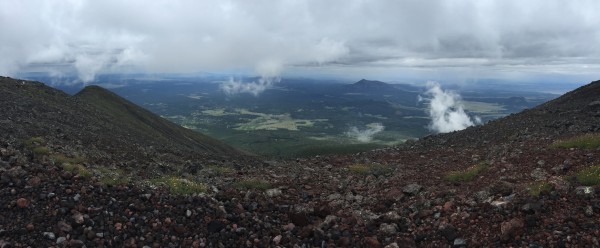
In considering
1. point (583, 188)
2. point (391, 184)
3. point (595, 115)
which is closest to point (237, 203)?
point (391, 184)

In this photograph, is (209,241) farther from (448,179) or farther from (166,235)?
(448,179)

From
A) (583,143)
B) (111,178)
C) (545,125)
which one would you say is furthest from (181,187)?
(545,125)

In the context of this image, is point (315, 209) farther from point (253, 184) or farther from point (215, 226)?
point (253, 184)

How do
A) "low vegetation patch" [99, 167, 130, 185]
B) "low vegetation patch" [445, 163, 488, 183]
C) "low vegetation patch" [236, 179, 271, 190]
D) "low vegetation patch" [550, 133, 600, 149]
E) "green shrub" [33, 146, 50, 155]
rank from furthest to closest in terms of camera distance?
"green shrub" [33, 146, 50, 155]
"low vegetation patch" [550, 133, 600, 149]
"low vegetation patch" [445, 163, 488, 183]
"low vegetation patch" [236, 179, 271, 190]
"low vegetation patch" [99, 167, 130, 185]

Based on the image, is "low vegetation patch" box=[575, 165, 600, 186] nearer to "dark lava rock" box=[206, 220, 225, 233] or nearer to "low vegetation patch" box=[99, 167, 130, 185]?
"dark lava rock" box=[206, 220, 225, 233]

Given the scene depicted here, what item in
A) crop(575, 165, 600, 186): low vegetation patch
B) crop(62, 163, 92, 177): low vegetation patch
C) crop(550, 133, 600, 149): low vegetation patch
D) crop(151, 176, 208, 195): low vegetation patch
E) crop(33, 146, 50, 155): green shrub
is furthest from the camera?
crop(33, 146, 50, 155): green shrub

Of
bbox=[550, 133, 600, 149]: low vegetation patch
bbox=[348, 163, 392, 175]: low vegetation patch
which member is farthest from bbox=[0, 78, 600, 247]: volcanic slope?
bbox=[348, 163, 392, 175]: low vegetation patch
